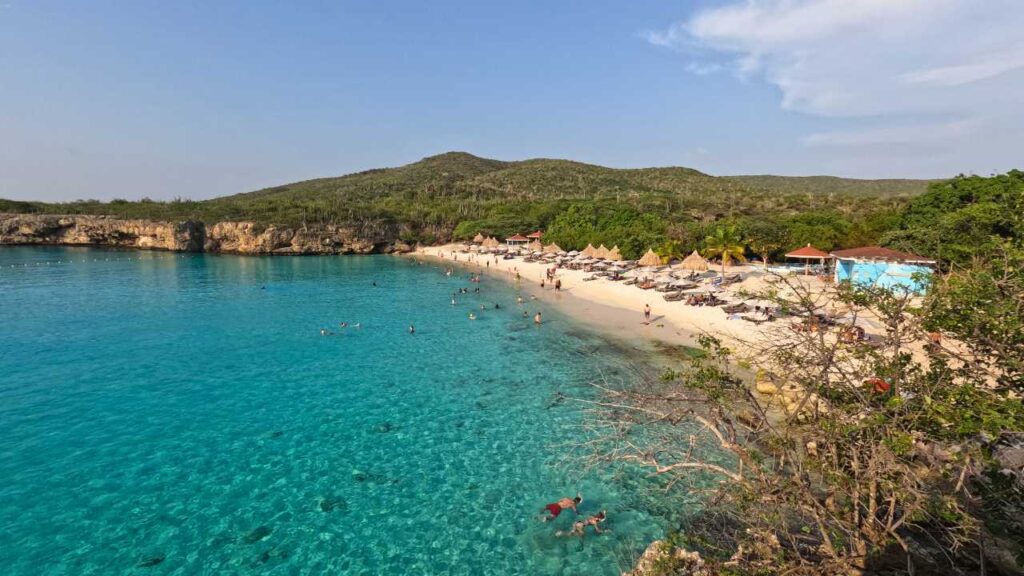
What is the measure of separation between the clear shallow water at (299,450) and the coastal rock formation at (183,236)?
48149 mm

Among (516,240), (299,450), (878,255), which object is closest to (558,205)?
(516,240)

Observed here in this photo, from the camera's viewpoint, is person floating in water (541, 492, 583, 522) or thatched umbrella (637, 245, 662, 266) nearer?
person floating in water (541, 492, 583, 522)

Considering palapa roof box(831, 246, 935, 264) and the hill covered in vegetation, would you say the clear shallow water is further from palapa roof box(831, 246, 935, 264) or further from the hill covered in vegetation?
the hill covered in vegetation

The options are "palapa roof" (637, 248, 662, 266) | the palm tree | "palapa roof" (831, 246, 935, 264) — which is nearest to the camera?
"palapa roof" (831, 246, 935, 264)

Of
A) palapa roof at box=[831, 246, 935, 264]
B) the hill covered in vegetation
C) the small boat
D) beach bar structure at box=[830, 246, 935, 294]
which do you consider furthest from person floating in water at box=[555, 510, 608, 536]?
the hill covered in vegetation

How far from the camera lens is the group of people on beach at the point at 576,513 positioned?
8930mm

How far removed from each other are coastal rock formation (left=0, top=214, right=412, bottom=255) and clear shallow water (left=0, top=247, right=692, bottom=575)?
48149mm

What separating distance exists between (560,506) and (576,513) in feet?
1.25

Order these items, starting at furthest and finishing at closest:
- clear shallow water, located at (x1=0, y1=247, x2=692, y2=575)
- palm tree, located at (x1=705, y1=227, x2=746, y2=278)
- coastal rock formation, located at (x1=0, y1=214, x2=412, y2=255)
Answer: coastal rock formation, located at (x1=0, y1=214, x2=412, y2=255)
palm tree, located at (x1=705, y1=227, x2=746, y2=278)
clear shallow water, located at (x1=0, y1=247, x2=692, y2=575)

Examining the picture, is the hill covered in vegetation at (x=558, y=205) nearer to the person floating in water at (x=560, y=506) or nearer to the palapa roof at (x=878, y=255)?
the palapa roof at (x=878, y=255)

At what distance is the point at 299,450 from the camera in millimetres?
12305

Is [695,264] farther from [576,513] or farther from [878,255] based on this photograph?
[576,513]

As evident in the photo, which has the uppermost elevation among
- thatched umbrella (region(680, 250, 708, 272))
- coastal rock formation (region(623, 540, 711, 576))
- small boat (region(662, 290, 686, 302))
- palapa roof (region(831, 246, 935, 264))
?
palapa roof (region(831, 246, 935, 264))

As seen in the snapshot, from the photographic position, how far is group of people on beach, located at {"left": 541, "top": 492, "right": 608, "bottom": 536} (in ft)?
29.3
